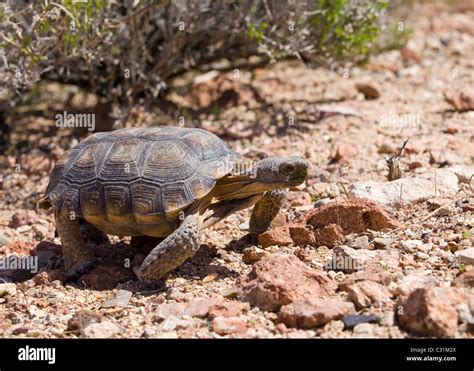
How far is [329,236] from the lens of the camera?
4387mm

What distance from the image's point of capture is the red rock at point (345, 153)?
5935 mm

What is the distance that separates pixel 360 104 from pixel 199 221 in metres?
3.69

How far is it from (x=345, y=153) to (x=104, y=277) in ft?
8.47

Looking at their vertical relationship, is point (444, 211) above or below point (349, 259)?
above

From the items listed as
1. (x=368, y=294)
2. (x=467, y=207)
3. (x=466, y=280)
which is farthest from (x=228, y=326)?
(x=467, y=207)

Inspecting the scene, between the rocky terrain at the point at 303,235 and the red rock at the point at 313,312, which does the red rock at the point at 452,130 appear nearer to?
the rocky terrain at the point at 303,235

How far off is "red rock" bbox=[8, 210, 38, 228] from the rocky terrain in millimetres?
11

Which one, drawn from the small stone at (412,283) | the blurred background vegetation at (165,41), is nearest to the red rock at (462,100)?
the blurred background vegetation at (165,41)

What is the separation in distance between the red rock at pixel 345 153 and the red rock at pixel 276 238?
5.19 feet

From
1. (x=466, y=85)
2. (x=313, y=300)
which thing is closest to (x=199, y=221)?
(x=313, y=300)

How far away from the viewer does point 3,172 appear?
263 inches

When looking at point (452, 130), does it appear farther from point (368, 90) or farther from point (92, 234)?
point (92, 234)

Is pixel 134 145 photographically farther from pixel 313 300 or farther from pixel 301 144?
pixel 301 144

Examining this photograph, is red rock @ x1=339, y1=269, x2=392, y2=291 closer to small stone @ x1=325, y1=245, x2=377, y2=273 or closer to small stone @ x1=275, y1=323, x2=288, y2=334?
small stone @ x1=325, y1=245, x2=377, y2=273
